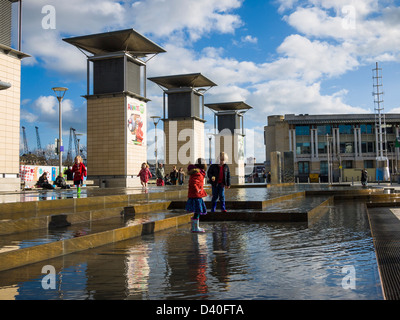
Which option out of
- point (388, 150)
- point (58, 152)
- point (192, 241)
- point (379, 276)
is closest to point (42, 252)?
point (192, 241)

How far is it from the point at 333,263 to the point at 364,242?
173 cm

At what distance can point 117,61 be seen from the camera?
84.9 ft

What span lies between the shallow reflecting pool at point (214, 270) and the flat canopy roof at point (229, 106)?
138 feet

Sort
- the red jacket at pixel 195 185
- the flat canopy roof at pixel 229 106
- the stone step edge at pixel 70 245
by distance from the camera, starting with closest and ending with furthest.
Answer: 1. the stone step edge at pixel 70 245
2. the red jacket at pixel 195 185
3. the flat canopy roof at pixel 229 106

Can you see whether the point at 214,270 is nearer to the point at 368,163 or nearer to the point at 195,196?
the point at 195,196

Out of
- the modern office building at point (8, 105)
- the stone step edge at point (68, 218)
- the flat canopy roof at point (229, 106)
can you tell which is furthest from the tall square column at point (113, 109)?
the flat canopy roof at point (229, 106)

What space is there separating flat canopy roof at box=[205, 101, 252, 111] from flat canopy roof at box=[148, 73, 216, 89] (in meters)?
9.34

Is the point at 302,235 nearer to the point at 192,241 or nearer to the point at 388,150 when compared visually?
the point at 192,241

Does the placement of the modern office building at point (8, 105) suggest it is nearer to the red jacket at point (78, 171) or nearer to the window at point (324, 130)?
the red jacket at point (78, 171)

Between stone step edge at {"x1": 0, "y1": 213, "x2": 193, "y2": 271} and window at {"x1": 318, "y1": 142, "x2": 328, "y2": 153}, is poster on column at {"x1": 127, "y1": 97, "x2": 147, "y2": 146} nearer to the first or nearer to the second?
stone step edge at {"x1": 0, "y1": 213, "x2": 193, "y2": 271}

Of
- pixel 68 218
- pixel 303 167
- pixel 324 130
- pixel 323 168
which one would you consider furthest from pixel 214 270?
pixel 324 130

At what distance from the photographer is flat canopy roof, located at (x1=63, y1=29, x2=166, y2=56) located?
82.5 feet

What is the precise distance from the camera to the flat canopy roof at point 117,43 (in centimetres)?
2516
